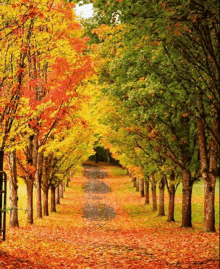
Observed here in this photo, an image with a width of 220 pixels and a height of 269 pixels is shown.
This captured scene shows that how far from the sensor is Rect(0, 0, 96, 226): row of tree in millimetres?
8844

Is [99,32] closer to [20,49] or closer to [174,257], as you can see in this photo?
[20,49]

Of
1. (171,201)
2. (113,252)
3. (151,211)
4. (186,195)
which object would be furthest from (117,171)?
(113,252)

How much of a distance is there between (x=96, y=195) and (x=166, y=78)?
27.5 meters

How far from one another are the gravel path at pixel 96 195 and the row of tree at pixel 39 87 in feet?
13.1

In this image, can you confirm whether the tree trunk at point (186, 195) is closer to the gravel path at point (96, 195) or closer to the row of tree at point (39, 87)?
the row of tree at point (39, 87)

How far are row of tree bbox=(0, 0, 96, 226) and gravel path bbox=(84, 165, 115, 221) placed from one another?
4.00 metres

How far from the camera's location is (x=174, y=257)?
9000 millimetres

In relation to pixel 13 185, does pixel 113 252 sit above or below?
below

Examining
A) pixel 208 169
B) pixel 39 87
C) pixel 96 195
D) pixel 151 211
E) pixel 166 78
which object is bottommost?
pixel 96 195

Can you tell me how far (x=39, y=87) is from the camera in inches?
610

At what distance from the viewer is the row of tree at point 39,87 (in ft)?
Result: 29.0

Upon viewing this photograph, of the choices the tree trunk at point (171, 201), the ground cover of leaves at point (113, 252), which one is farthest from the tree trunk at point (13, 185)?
the tree trunk at point (171, 201)

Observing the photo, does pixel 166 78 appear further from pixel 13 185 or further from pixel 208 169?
pixel 13 185

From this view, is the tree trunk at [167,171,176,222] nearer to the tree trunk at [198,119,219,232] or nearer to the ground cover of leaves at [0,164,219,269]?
the ground cover of leaves at [0,164,219,269]
